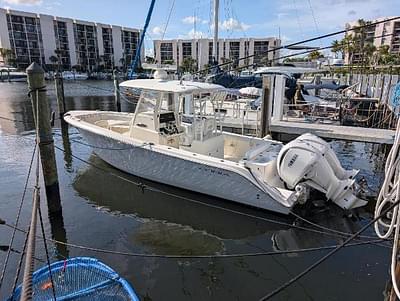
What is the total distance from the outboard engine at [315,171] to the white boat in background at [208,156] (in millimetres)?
18

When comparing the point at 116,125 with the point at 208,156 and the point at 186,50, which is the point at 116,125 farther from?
the point at 186,50

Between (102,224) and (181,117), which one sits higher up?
(181,117)

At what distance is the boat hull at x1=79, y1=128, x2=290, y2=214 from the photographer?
6711mm

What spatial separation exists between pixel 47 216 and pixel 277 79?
8421 mm

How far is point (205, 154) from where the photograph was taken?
7.84 meters

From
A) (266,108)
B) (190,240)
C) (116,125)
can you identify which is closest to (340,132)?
(266,108)

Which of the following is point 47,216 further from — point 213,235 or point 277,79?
point 277,79

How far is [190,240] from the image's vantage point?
245 inches

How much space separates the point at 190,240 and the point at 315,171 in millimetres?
2996

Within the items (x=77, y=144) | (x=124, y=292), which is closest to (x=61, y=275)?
(x=124, y=292)

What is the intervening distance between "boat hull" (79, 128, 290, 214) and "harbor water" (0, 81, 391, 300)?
1.03ft

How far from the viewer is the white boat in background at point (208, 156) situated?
656 centimetres

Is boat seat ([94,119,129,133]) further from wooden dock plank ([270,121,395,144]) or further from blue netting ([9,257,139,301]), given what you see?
blue netting ([9,257,139,301])

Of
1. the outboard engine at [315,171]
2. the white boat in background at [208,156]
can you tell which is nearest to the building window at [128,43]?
the white boat in background at [208,156]
